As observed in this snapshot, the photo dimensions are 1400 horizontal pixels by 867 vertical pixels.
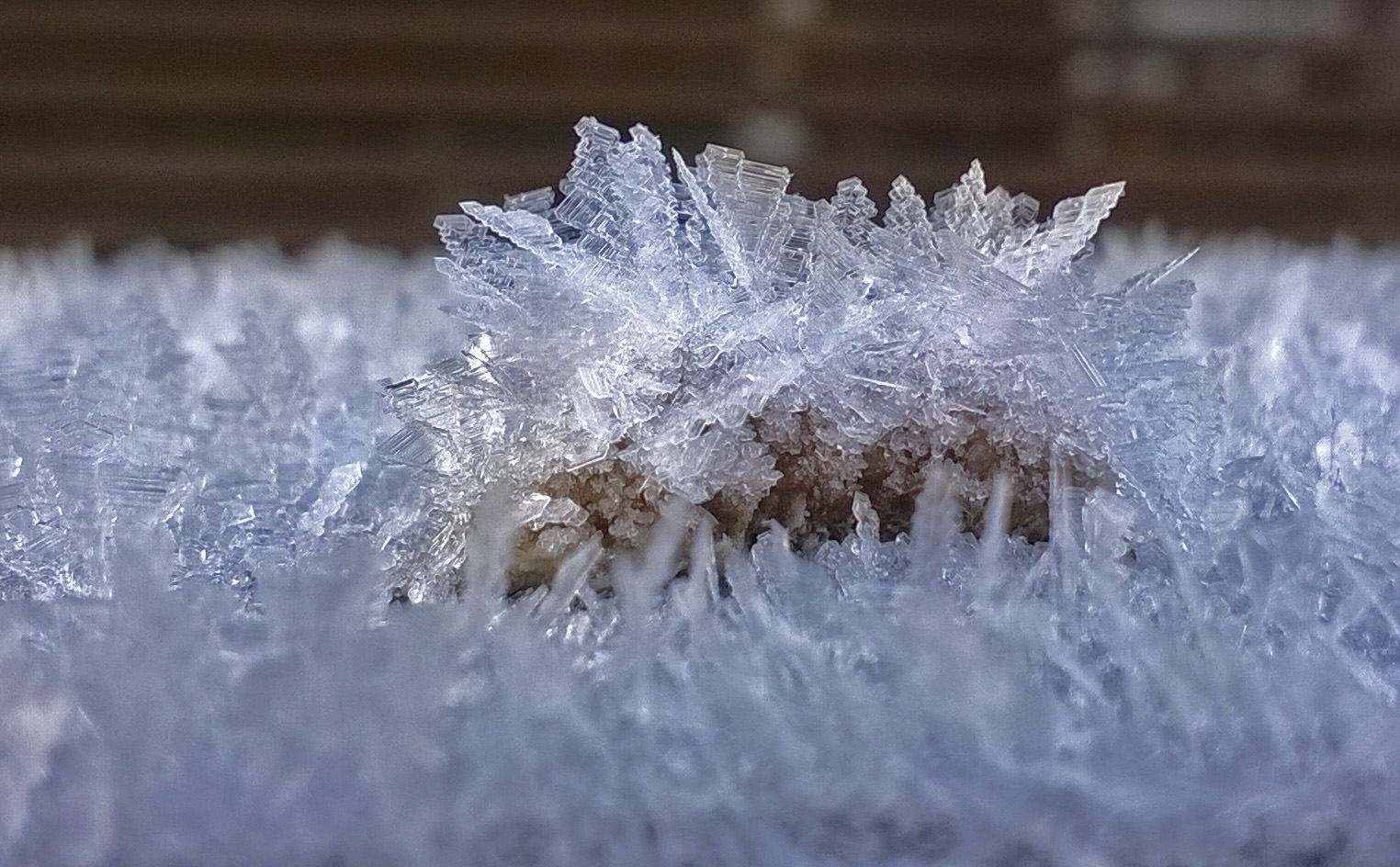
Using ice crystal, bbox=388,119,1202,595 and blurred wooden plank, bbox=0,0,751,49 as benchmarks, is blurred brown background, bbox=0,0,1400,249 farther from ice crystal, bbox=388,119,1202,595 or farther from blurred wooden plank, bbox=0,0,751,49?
ice crystal, bbox=388,119,1202,595

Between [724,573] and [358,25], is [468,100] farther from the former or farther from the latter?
[724,573]

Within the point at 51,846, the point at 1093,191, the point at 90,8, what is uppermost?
the point at 90,8

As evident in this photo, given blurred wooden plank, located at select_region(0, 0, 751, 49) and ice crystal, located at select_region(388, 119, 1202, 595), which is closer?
ice crystal, located at select_region(388, 119, 1202, 595)

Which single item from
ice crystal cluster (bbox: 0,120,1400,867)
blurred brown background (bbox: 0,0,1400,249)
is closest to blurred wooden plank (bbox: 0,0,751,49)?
blurred brown background (bbox: 0,0,1400,249)

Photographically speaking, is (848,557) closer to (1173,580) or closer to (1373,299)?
(1173,580)

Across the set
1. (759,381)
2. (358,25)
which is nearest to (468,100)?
(358,25)

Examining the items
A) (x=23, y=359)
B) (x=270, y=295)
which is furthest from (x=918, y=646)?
(x=270, y=295)

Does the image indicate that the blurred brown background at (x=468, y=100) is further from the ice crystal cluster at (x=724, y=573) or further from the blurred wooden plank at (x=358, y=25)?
the ice crystal cluster at (x=724, y=573)
